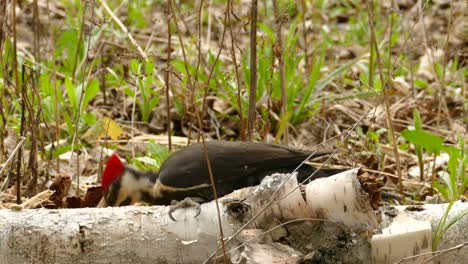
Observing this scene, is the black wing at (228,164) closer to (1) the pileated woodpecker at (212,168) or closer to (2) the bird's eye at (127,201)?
(1) the pileated woodpecker at (212,168)

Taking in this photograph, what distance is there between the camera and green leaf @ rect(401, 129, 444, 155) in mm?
4609

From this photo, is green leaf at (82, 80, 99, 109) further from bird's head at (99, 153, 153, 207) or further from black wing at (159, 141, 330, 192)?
black wing at (159, 141, 330, 192)

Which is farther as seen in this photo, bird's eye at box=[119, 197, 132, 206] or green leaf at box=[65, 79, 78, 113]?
green leaf at box=[65, 79, 78, 113]

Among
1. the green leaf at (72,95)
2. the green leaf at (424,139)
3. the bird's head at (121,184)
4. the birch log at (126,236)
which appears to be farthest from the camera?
the green leaf at (72,95)

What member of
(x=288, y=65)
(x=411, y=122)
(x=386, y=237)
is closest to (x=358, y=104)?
(x=411, y=122)

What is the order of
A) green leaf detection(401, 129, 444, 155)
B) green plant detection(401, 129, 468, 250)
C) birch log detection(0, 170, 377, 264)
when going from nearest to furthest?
birch log detection(0, 170, 377, 264) < green plant detection(401, 129, 468, 250) < green leaf detection(401, 129, 444, 155)

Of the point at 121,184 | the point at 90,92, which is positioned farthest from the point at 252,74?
the point at 90,92

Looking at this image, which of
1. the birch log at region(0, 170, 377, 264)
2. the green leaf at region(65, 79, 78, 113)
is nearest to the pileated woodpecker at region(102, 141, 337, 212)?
the birch log at region(0, 170, 377, 264)

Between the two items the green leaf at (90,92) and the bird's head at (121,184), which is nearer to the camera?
the bird's head at (121,184)

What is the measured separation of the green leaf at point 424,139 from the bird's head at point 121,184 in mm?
1298

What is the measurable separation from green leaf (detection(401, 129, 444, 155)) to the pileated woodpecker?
0.42 meters

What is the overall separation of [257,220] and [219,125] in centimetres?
264

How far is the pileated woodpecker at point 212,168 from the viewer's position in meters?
4.33

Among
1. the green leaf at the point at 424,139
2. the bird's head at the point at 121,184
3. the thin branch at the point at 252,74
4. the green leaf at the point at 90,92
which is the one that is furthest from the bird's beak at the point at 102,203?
the green leaf at the point at 424,139
